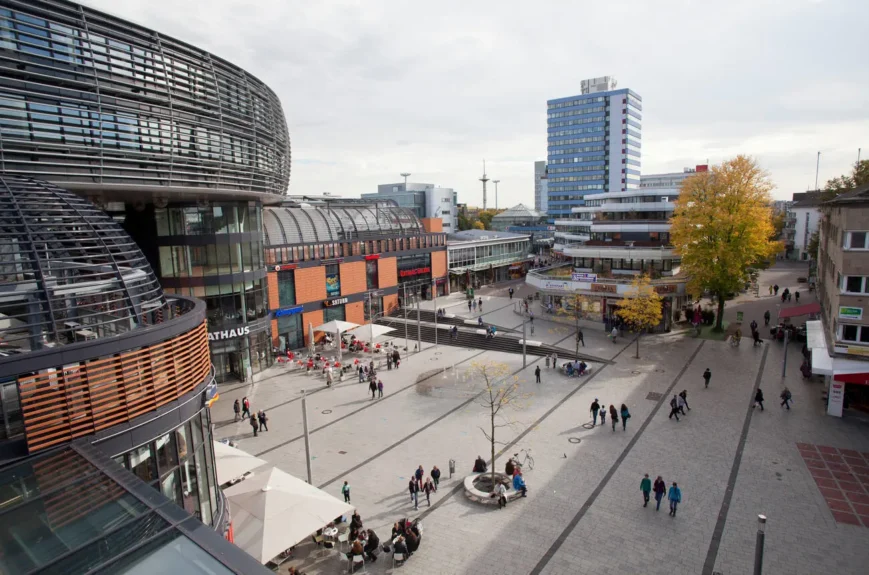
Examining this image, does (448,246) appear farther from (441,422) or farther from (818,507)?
(818,507)

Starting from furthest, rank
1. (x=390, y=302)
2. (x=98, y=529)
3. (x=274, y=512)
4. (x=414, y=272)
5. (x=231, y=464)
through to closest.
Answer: (x=414, y=272) < (x=390, y=302) < (x=231, y=464) < (x=274, y=512) < (x=98, y=529)

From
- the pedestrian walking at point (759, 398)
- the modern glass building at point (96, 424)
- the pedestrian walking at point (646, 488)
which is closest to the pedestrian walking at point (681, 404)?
the pedestrian walking at point (759, 398)

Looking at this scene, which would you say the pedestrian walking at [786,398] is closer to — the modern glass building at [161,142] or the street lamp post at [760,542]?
the street lamp post at [760,542]

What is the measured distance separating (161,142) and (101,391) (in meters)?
15.1

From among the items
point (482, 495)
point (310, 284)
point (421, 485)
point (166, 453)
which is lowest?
point (482, 495)

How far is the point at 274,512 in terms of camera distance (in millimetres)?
14648

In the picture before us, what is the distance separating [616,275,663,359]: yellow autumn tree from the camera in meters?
35.2

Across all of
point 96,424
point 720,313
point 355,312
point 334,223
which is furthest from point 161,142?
point 720,313

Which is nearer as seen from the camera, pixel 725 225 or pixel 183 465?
pixel 183 465

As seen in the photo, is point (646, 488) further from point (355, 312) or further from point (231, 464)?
point (355, 312)

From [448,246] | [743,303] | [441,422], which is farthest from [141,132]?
[743,303]

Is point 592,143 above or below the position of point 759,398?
above

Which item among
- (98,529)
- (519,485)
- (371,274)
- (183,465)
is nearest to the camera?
(98,529)

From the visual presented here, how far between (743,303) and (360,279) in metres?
36.9
